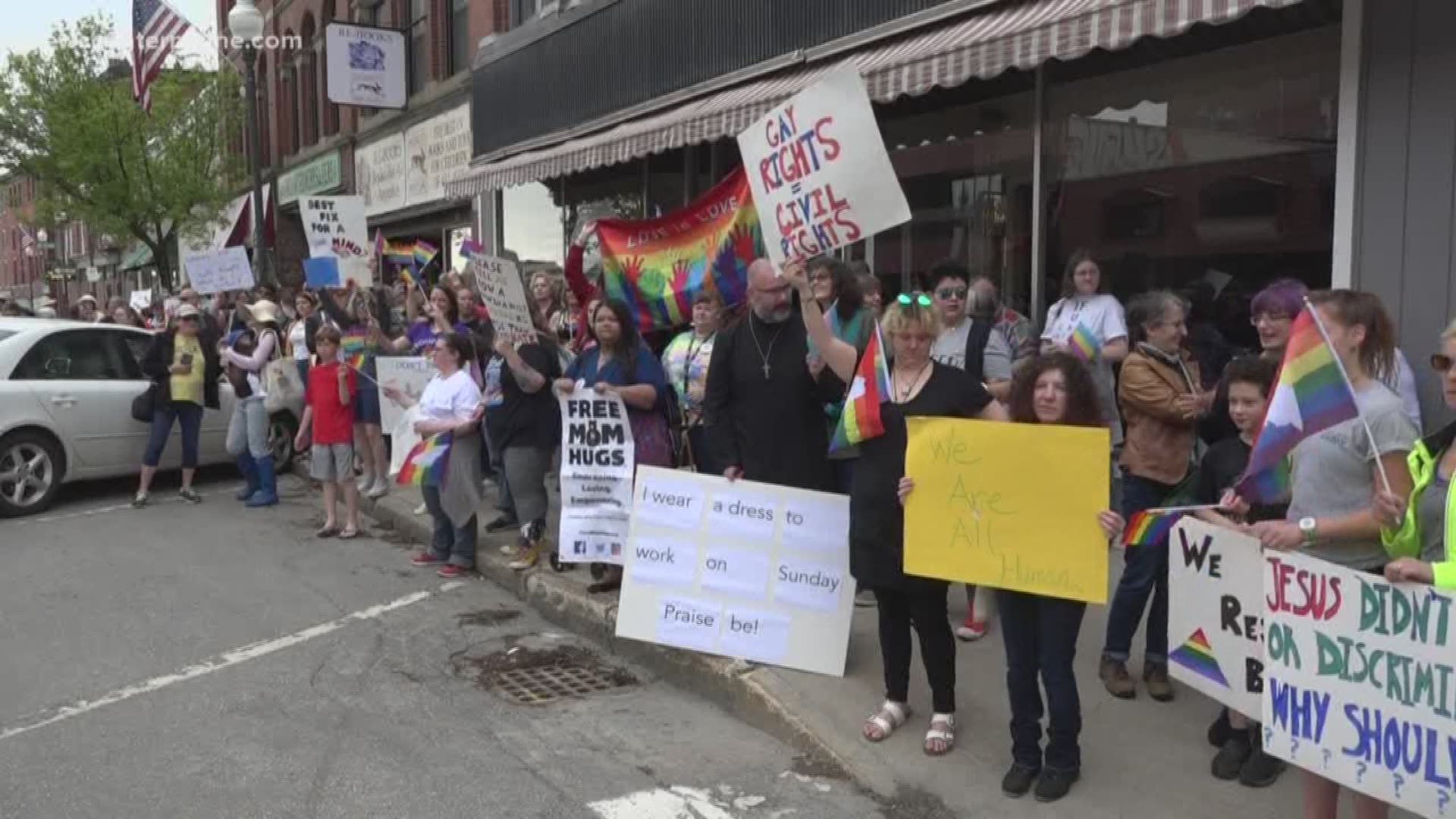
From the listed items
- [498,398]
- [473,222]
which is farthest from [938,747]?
[473,222]

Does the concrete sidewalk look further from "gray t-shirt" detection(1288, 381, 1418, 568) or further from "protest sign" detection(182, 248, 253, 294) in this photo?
"protest sign" detection(182, 248, 253, 294)

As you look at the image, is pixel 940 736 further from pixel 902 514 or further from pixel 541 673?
pixel 541 673

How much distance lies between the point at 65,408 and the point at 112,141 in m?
15.9

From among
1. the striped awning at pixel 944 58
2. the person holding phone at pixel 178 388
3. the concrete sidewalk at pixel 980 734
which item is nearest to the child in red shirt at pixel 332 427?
the person holding phone at pixel 178 388

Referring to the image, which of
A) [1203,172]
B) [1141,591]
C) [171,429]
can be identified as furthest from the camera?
[171,429]

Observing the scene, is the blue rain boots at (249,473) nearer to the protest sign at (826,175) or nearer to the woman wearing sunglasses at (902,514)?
the protest sign at (826,175)

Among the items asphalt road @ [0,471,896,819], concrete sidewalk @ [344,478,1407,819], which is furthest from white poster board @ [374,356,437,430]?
concrete sidewalk @ [344,478,1407,819]

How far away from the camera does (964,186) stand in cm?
866

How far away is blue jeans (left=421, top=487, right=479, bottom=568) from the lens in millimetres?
7691

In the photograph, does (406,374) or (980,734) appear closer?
(980,734)

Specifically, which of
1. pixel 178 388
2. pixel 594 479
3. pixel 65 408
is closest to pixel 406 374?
pixel 178 388

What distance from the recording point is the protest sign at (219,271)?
14.2 meters

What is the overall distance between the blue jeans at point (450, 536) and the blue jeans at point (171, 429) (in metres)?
3.84

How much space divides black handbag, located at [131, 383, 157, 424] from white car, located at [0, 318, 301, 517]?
0.15 meters
